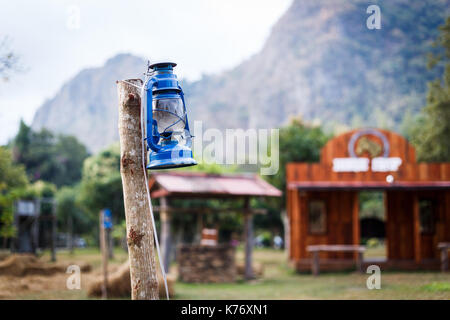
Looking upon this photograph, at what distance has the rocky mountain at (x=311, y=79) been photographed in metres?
99.4

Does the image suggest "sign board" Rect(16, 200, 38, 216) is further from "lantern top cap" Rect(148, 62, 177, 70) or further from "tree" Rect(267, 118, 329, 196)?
"lantern top cap" Rect(148, 62, 177, 70)

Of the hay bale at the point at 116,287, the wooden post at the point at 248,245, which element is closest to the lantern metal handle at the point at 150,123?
the hay bale at the point at 116,287

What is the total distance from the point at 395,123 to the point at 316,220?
8522 centimetres

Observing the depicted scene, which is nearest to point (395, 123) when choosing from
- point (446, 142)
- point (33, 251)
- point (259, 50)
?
point (259, 50)

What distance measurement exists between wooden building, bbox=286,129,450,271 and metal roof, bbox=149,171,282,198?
4.68ft

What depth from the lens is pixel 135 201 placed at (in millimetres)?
4852

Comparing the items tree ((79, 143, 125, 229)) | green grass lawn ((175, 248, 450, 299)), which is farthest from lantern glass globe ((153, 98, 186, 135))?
tree ((79, 143, 125, 229))

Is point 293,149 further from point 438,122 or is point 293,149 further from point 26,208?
point 26,208

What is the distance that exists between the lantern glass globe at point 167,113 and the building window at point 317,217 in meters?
15.2

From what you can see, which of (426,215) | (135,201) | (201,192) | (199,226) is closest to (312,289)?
(201,192)

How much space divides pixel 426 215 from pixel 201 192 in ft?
28.5

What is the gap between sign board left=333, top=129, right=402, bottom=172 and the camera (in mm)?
18734

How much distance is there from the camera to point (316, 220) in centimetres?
1977

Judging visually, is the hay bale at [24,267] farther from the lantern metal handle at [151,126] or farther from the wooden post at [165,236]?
the lantern metal handle at [151,126]
